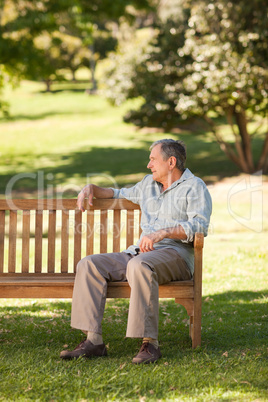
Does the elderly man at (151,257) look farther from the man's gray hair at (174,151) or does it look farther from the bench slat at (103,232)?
the bench slat at (103,232)

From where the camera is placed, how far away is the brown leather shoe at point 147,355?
12.0 ft

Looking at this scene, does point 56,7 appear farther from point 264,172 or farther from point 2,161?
point 2,161

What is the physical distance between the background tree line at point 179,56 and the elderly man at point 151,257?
31.2 feet

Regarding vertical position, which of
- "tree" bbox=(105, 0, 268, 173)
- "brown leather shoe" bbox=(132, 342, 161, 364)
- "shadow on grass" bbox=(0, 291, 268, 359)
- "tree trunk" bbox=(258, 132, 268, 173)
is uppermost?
"tree" bbox=(105, 0, 268, 173)

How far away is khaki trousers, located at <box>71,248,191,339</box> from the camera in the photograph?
369 centimetres

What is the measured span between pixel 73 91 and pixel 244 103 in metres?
30.4

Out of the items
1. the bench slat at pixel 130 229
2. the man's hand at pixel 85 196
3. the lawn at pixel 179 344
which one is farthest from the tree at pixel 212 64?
the man's hand at pixel 85 196

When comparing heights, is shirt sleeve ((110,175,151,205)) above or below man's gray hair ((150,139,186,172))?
below

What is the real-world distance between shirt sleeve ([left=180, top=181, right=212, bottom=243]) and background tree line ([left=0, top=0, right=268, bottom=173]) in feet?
32.3

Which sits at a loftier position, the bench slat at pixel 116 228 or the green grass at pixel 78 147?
the green grass at pixel 78 147

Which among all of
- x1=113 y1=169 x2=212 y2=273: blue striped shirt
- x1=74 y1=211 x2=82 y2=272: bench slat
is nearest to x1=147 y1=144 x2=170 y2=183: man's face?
x1=113 y1=169 x2=212 y2=273: blue striped shirt

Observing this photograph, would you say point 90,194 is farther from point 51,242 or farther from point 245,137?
point 245,137

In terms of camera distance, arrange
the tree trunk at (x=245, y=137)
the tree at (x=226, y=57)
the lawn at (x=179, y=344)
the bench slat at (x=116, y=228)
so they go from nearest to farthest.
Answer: the lawn at (x=179, y=344) → the bench slat at (x=116, y=228) → the tree at (x=226, y=57) → the tree trunk at (x=245, y=137)

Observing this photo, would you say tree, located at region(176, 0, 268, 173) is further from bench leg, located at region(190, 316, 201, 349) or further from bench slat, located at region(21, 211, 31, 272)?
bench leg, located at region(190, 316, 201, 349)
